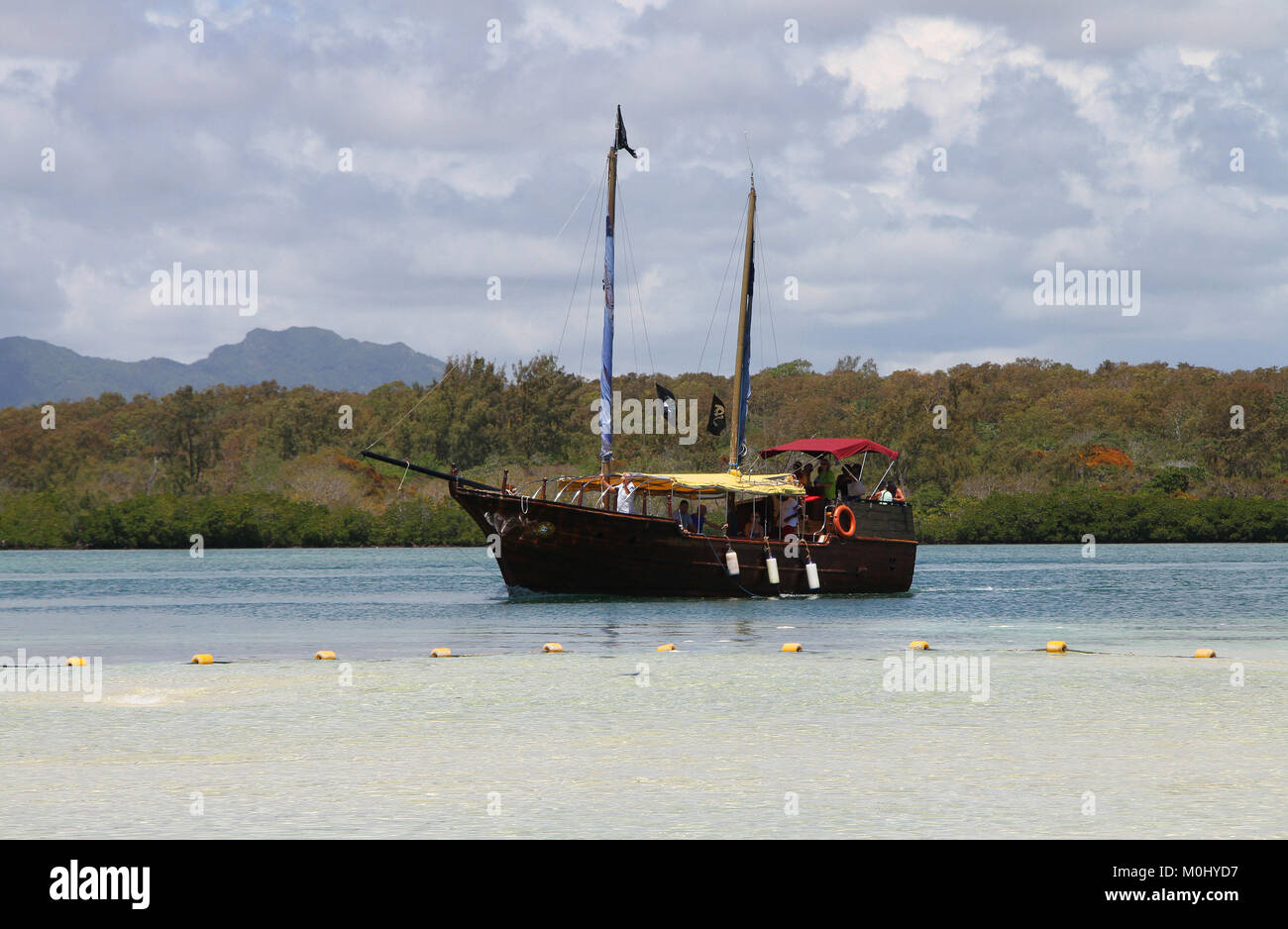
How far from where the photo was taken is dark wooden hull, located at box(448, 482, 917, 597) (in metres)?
43.2

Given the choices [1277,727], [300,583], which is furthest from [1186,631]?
[300,583]

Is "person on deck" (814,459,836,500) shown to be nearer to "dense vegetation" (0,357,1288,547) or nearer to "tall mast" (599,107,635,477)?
"tall mast" (599,107,635,477)

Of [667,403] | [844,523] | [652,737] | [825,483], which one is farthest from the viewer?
[825,483]

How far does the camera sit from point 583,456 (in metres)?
121

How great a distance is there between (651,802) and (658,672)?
9.65m

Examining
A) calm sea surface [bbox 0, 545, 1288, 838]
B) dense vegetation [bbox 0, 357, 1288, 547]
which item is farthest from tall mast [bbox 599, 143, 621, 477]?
dense vegetation [bbox 0, 357, 1288, 547]

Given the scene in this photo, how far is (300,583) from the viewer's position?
62.0m

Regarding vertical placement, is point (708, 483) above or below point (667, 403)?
below

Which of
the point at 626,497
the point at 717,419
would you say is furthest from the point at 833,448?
the point at 626,497

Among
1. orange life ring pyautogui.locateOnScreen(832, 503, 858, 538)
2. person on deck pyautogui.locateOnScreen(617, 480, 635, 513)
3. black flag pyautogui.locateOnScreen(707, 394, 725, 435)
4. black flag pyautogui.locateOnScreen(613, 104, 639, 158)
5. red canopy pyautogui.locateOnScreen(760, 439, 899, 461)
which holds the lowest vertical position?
orange life ring pyautogui.locateOnScreen(832, 503, 858, 538)

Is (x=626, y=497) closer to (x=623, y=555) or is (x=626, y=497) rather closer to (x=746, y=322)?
(x=623, y=555)

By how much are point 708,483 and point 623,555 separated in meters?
3.22

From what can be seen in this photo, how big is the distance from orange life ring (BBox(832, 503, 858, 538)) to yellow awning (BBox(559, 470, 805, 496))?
71.2 inches
